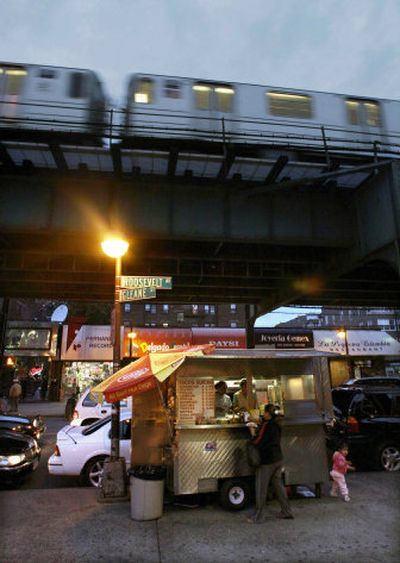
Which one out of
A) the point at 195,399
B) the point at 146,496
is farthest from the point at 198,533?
the point at 195,399

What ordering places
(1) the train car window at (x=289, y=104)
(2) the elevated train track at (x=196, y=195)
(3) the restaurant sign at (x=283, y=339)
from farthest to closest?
(3) the restaurant sign at (x=283, y=339) < (1) the train car window at (x=289, y=104) < (2) the elevated train track at (x=196, y=195)

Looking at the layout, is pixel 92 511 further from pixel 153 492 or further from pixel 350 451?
pixel 350 451

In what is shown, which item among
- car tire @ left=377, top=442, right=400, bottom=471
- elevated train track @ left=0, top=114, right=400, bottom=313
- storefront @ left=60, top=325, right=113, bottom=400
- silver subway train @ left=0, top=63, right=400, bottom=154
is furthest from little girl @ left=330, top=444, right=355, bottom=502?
storefront @ left=60, top=325, right=113, bottom=400

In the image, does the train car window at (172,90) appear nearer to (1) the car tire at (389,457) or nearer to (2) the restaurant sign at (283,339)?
(1) the car tire at (389,457)

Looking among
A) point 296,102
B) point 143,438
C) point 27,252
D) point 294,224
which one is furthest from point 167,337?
point 143,438

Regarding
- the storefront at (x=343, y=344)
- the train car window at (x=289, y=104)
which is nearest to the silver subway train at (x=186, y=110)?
the train car window at (x=289, y=104)

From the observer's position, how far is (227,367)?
798 cm

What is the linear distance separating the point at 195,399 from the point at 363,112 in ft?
39.0

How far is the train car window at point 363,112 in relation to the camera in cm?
1398

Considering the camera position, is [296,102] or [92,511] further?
[296,102]

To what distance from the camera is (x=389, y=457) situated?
9.86 m

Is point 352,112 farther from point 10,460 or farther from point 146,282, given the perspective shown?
point 10,460

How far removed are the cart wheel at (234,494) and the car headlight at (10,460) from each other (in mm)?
4648

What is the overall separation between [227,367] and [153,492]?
2564mm
